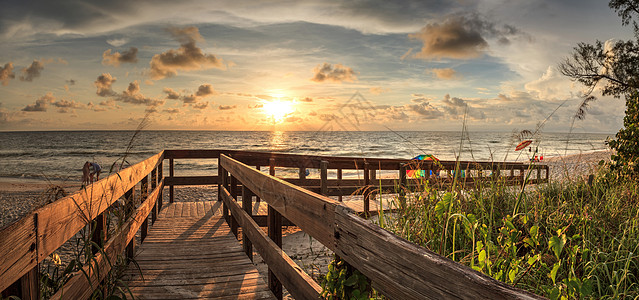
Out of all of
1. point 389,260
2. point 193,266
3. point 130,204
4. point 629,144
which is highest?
point 629,144

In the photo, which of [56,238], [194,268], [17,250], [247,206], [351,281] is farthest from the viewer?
[247,206]

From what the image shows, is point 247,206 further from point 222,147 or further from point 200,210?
point 222,147

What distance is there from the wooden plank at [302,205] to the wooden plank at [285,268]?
0.31 m

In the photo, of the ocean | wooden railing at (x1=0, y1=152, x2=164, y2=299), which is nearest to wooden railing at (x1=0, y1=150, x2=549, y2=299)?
wooden railing at (x1=0, y1=152, x2=164, y2=299)

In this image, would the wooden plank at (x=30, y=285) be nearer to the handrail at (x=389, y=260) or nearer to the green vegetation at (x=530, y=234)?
the handrail at (x=389, y=260)

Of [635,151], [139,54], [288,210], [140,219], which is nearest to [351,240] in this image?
[288,210]

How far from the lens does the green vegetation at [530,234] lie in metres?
2.54

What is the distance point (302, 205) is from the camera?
226 cm

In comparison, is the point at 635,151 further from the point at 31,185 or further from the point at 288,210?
the point at 31,185

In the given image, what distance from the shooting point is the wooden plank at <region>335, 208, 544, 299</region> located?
0.94 meters

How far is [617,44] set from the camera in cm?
1722

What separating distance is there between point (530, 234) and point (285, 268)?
1.71 metres

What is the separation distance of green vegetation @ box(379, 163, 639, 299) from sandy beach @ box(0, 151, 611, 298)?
2.76 ft

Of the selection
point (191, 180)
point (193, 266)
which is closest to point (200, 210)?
point (191, 180)
